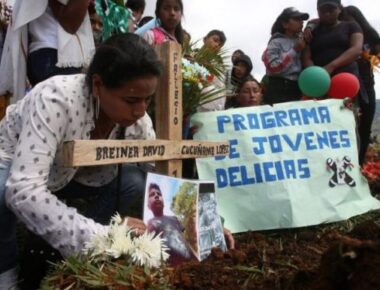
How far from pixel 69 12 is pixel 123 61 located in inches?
41.2

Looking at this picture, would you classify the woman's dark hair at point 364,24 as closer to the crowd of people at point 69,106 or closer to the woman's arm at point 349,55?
the woman's arm at point 349,55

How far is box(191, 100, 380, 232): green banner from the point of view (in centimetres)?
315

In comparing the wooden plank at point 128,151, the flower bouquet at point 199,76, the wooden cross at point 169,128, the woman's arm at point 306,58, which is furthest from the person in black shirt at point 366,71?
the wooden cross at point 169,128

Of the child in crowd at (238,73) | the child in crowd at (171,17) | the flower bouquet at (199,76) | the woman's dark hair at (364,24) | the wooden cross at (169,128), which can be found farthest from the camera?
the woman's dark hair at (364,24)

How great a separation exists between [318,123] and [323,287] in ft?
7.27

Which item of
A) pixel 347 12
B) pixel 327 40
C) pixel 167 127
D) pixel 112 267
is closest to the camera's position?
pixel 112 267

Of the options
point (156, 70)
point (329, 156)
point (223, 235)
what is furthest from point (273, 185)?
point (156, 70)

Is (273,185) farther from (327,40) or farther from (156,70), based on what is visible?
(327,40)

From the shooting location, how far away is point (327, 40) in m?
4.47

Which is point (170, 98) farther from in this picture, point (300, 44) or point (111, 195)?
point (300, 44)

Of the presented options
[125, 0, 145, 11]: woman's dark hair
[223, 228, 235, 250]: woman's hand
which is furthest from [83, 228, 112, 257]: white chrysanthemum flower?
[125, 0, 145, 11]: woman's dark hair

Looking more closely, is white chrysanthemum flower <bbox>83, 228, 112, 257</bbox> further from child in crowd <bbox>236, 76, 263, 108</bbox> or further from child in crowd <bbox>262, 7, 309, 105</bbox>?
child in crowd <bbox>262, 7, 309, 105</bbox>

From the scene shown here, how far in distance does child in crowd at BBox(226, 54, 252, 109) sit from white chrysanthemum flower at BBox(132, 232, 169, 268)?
7.10 feet

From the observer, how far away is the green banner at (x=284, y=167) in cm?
315
